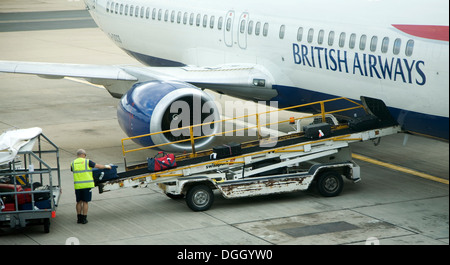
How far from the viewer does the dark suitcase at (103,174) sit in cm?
1452

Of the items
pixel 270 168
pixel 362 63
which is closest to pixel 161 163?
pixel 270 168

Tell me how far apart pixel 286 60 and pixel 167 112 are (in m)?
3.15

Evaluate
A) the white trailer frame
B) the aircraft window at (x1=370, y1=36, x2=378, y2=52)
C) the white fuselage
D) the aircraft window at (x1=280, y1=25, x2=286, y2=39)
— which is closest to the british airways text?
the white fuselage

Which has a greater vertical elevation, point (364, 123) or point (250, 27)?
point (250, 27)

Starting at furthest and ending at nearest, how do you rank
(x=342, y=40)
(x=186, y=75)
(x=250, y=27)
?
(x=186, y=75), (x=250, y=27), (x=342, y=40)

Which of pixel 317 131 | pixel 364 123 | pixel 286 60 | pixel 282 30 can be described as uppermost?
pixel 282 30

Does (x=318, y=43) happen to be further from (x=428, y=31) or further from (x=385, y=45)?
(x=428, y=31)

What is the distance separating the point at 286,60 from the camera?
60.3ft

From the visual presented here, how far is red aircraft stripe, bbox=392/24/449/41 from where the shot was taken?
14.3 meters

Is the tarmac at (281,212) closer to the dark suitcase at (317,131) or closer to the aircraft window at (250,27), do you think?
the dark suitcase at (317,131)

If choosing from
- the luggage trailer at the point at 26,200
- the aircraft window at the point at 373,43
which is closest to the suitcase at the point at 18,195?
the luggage trailer at the point at 26,200

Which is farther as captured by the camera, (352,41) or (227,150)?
(352,41)

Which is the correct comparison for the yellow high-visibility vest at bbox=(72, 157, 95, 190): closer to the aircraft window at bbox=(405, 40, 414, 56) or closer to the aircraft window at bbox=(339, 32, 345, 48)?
the aircraft window at bbox=(339, 32, 345, 48)

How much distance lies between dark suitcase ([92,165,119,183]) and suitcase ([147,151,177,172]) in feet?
2.33
